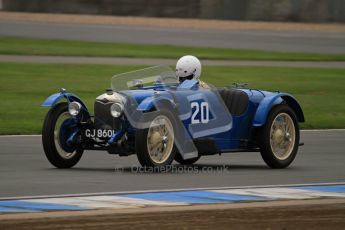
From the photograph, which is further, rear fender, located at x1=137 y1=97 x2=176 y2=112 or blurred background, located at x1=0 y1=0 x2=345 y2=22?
blurred background, located at x1=0 y1=0 x2=345 y2=22

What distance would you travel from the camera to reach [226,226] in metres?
7.99

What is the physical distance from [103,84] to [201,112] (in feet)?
41.8

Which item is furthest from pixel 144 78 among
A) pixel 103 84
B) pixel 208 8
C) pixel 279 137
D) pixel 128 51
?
pixel 208 8

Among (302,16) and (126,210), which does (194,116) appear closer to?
(126,210)

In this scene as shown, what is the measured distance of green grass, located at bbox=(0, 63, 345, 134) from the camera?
62.8 feet

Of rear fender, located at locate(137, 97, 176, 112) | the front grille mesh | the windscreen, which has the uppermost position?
the windscreen

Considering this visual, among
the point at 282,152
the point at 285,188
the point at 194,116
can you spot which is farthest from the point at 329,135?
the point at 285,188

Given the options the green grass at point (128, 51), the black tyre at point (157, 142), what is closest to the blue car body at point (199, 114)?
the black tyre at point (157, 142)

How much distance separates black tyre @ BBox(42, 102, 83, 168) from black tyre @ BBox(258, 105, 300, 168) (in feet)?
6.95

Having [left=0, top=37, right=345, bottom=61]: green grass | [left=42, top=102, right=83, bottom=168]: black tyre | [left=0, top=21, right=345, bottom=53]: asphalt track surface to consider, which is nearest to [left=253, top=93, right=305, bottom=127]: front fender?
[left=42, top=102, right=83, bottom=168]: black tyre

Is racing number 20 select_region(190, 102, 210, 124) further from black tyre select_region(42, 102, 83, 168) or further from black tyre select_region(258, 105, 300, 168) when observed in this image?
black tyre select_region(42, 102, 83, 168)

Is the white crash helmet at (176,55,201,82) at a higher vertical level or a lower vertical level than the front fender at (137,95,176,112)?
higher

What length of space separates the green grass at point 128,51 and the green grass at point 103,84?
2.92m

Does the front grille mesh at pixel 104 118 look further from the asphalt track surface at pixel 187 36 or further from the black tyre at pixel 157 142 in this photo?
the asphalt track surface at pixel 187 36
